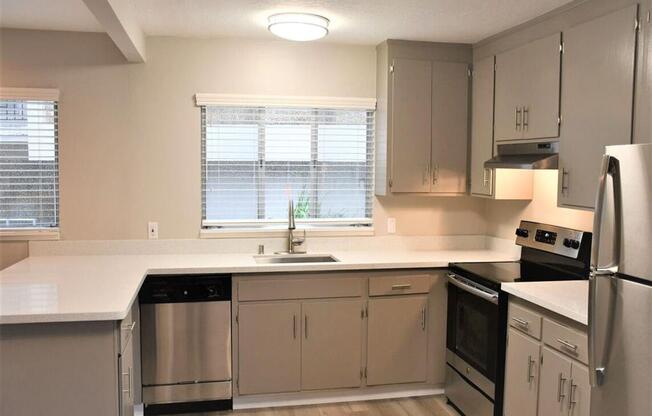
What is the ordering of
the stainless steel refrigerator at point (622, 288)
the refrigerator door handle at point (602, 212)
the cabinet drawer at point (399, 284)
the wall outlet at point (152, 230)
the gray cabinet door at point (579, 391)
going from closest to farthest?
1. the stainless steel refrigerator at point (622, 288)
2. the refrigerator door handle at point (602, 212)
3. the gray cabinet door at point (579, 391)
4. the cabinet drawer at point (399, 284)
5. the wall outlet at point (152, 230)

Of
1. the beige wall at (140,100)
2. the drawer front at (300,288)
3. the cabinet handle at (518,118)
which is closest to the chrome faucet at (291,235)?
the drawer front at (300,288)

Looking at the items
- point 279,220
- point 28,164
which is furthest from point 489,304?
point 28,164

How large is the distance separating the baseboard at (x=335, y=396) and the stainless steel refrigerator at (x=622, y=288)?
5.58 ft

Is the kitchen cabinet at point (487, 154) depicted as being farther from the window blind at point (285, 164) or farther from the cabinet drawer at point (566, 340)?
the cabinet drawer at point (566, 340)

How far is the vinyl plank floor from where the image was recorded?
3537 mm

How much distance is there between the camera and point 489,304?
316 cm

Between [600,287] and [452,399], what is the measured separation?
70.5 inches

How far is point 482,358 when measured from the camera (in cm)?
326

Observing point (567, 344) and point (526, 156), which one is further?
point (526, 156)

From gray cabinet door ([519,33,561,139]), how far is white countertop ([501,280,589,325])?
0.83m

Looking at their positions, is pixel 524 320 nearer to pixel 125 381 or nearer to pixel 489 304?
pixel 489 304

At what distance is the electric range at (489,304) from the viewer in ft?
10.2

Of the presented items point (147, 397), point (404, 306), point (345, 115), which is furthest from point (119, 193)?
point (404, 306)

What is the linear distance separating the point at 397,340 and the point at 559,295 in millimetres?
1274
